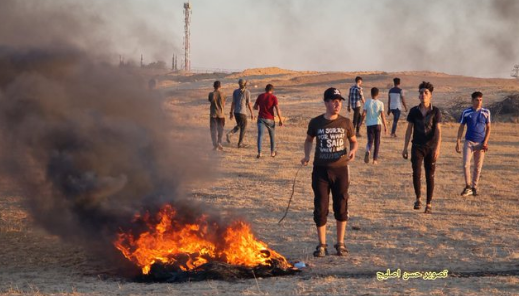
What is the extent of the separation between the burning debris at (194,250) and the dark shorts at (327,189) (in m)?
0.75

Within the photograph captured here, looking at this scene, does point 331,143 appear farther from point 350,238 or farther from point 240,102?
point 240,102

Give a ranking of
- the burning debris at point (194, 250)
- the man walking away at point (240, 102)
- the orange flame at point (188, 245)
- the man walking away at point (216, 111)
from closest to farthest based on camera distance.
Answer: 1. the burning debris at point (194, 250)
2. the orange flame at point (188, 245)
3. the man walking away at point (216, 111)
4. the man walking away at point (240, 102)

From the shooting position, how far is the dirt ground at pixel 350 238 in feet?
23.6

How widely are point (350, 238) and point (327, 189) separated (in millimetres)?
1367

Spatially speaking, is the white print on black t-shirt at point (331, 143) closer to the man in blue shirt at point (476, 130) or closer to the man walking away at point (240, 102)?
the man in blue shirt at point (476, 130)

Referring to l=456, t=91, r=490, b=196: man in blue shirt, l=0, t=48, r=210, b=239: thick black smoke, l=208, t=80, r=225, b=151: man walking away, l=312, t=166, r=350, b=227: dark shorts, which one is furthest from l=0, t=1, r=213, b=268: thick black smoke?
l=208, t=80, r=225, b=151: man walking away

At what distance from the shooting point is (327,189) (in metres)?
8.48

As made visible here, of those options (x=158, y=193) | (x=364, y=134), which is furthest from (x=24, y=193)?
(x=364, y=134)

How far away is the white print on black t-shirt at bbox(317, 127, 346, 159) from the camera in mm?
8422

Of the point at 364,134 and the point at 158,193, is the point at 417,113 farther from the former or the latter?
the point at 364,134

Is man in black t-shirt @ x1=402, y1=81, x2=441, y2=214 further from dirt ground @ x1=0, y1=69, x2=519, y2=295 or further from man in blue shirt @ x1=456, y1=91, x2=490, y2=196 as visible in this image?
man in blue shirt @ x1=456, y1=91, x2=490, y2=196

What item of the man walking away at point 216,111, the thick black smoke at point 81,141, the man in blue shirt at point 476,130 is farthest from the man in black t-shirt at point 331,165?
the man walking away at point 216,111

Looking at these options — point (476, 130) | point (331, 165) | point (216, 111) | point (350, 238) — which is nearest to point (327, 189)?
point (331, 165)

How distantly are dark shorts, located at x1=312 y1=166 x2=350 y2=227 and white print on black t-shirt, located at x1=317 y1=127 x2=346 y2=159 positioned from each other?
0.17 meters
